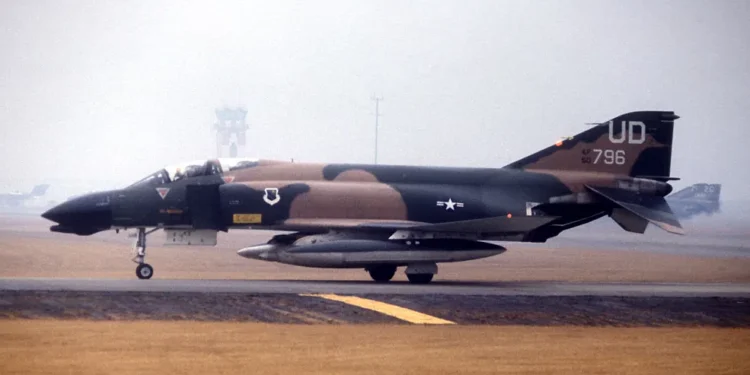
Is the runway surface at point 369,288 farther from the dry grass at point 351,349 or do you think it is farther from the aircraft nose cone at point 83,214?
the dry grass at point 351,349

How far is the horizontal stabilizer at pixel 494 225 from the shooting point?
2761 cm

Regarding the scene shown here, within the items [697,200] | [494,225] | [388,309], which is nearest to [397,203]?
[494,225]

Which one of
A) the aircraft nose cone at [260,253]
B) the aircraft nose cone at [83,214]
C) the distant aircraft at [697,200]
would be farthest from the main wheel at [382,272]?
the distant aircraft at [697,200]

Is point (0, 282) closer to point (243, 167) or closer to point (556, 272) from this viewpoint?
point (243, 167)

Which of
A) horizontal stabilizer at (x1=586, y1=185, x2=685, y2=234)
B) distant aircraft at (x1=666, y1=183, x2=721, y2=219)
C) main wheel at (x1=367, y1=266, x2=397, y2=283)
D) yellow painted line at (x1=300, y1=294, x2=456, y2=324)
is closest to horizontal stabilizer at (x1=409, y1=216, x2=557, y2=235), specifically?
main wheel at (x1=367, y1=266, x2=397, y2=283)

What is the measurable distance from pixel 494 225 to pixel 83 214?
10.1 meters

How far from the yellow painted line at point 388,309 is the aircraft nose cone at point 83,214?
7.92m

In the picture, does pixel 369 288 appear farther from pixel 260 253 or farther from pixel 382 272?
pixel 382 272

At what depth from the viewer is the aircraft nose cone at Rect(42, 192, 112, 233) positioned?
26938mm

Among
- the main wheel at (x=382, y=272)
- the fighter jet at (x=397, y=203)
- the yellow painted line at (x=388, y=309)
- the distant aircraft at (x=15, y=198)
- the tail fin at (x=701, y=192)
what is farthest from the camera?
the distant aircraft at (x=15, y=198)

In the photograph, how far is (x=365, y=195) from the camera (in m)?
28.5

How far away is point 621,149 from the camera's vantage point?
100ft

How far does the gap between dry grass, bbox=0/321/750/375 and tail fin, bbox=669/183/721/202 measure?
81.3 m

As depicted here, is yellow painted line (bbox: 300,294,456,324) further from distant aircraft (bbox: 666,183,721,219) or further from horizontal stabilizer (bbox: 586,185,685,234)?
distant aircraft (bbox: 666,183,721,219)
